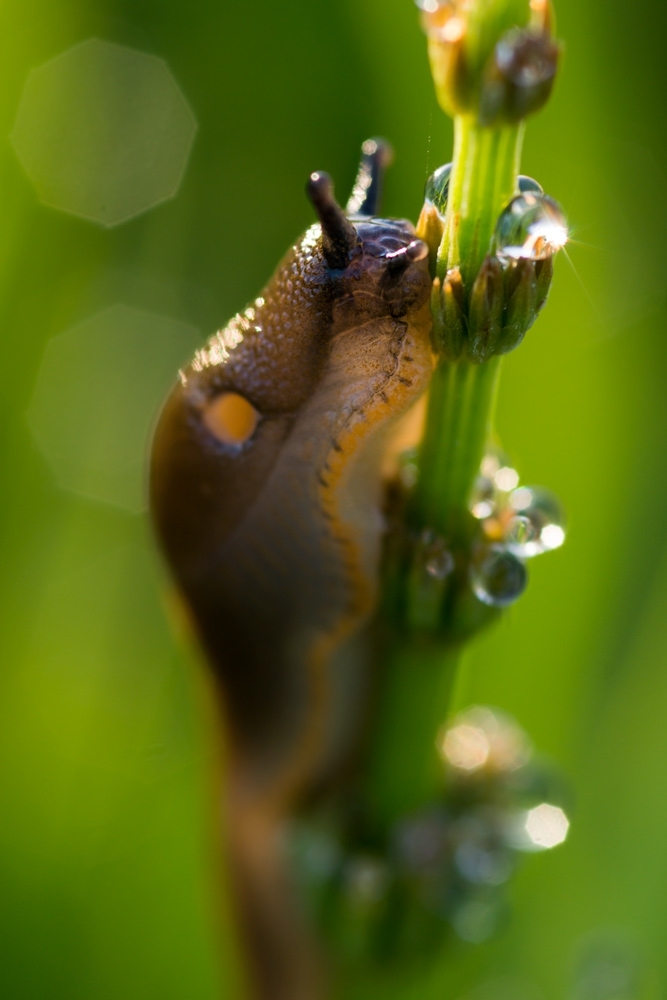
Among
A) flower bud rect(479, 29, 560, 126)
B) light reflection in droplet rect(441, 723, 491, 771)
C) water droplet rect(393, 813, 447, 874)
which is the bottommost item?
water droplet rect(393, 813, 447, 874)

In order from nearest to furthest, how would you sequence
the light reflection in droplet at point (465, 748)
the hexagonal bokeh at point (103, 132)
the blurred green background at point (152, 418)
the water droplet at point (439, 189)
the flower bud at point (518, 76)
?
the flower bud at point (518, 76) < the water droplet at point (439, 189) < the light reflection in droplet at point (465, 748) < the blurred green background at point (152, 418) < the hexagonal bokeh at point (103, 132)

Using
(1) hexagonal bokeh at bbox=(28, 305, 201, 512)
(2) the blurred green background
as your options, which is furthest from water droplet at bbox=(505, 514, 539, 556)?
(1) hexagonal bokeh at bbox=(28, 305, 201, 512)

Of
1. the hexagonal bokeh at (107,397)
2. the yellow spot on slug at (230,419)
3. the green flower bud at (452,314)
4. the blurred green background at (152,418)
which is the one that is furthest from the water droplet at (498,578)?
the hexagonal bokeh at (107,397)

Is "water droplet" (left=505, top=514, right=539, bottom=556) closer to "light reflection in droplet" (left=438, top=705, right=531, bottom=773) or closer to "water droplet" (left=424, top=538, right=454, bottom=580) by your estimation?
"water droplet" (left=424, top=538, right=454, bottom=580)

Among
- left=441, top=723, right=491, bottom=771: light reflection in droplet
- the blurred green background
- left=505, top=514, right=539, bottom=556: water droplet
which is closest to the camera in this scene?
left=505, top=514, right=539, bottom=556: water droplet

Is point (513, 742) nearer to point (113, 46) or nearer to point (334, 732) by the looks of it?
point (334, 732)

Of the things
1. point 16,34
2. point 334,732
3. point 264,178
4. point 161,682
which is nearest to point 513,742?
point 334,732

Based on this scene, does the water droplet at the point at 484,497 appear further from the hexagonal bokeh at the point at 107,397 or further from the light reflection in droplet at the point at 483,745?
the hexagonal bokeh at the point at 107,397
